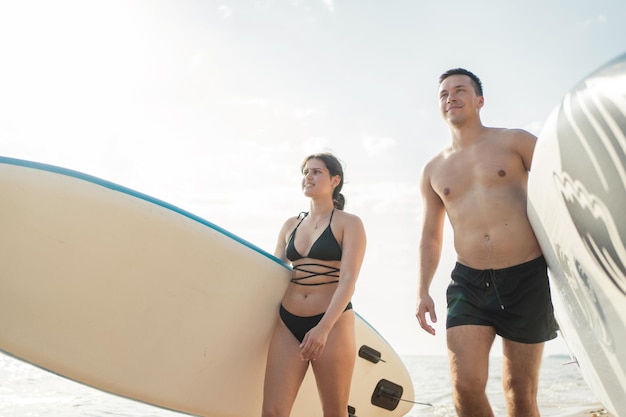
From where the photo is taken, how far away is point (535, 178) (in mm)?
2514

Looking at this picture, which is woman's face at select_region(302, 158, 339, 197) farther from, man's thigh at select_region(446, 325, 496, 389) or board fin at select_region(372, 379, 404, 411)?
board fin at select_region(372, 379, 404, 411)

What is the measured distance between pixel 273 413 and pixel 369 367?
1580 millimetres

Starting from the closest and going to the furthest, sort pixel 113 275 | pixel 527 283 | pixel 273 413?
1. pixel 527 283
2. pixel 273 413
3. pixel 113 275

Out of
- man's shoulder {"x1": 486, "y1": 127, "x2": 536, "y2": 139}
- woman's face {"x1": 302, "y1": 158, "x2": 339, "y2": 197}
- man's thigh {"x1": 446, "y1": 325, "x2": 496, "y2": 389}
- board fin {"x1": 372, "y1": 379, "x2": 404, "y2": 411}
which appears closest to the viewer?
man's thigh {"x1": 446, "y1": 325, "x2": 496, "y2": 389}

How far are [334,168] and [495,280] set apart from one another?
3.83ft

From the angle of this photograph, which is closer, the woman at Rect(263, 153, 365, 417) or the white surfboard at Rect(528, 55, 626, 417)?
the white surfboard at Rect(528, 55, 626, 417)

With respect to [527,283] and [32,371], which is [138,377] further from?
[32,371]

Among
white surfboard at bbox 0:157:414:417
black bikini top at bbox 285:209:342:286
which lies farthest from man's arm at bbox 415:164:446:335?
white surfboard at bbox 0:157:414:417

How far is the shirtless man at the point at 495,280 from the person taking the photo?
9.04ft

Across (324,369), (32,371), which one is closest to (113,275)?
(324,369)

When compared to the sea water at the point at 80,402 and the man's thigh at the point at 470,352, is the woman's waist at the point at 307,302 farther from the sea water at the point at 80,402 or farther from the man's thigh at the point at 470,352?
the sea water at the point at 80,402

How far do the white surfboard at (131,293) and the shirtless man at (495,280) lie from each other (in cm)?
118

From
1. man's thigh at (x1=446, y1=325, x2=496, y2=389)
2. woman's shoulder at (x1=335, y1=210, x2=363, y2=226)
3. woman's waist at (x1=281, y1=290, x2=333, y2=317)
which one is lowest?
man's thigh at (x1=446, y1=325, x2=496, y2=389)

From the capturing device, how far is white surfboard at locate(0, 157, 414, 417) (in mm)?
3113
